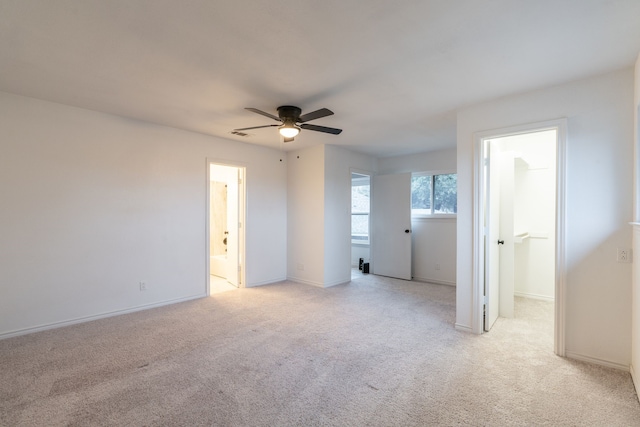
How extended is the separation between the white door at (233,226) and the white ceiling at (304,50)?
1.95 meters

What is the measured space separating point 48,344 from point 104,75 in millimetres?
2575

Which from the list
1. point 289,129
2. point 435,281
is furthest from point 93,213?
point 435,281

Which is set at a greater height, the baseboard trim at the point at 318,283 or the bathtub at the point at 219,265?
the bathtub at the point at 219,265

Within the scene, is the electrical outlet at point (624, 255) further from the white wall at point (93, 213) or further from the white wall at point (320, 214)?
the white wall at point (93, 213)

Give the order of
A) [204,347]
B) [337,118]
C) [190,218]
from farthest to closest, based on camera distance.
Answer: [190,218] < [337,118] < [204,347]

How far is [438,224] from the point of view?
18.4 ft

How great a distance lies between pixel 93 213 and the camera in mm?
3537

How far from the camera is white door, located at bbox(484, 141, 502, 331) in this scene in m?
3.21

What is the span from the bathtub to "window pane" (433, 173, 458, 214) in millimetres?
4192

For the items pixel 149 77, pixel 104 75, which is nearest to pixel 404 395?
pixel 149 77

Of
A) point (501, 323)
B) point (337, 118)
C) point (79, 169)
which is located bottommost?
point (501, 323)

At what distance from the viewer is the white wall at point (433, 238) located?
17.7 feet

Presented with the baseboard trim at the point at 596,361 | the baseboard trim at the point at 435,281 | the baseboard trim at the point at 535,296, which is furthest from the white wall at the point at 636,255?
the baseboard trim at the point at 435,281

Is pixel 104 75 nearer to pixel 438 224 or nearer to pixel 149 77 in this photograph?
pixel 149 77
